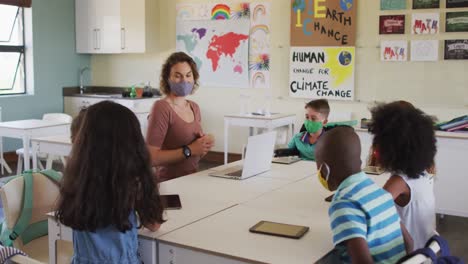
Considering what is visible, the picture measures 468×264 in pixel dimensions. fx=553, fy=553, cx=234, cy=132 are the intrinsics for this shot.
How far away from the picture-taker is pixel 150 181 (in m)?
1.76

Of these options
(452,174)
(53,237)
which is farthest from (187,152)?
(452,174)

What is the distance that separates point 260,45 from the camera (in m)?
6.54

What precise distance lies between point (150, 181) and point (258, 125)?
165 inches

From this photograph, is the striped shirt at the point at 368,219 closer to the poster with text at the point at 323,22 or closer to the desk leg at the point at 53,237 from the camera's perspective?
the desk leg at the point at 53,237

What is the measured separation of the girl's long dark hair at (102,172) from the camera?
1654mm

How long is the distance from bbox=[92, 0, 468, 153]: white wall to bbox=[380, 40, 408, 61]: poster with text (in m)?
0.06

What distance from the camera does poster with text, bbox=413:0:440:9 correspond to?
5402 mm

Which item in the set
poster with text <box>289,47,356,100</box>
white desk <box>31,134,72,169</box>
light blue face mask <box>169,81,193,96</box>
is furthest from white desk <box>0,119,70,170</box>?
poster with text <box>289,47,356,100</box>

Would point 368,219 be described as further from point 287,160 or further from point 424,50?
point 424,50

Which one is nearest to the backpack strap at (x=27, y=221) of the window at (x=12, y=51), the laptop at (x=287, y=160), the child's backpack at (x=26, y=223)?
the child's backpack at (x=26, y=223)

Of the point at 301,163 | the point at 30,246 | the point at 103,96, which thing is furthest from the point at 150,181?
the point at 103,96

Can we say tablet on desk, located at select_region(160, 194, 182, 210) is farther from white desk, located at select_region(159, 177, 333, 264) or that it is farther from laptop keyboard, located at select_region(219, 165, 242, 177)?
laptop keyboard, located at select_region(219, 165, 242, 177)

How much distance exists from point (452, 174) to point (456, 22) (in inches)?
68.5

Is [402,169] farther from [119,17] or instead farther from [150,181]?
[119,17]
